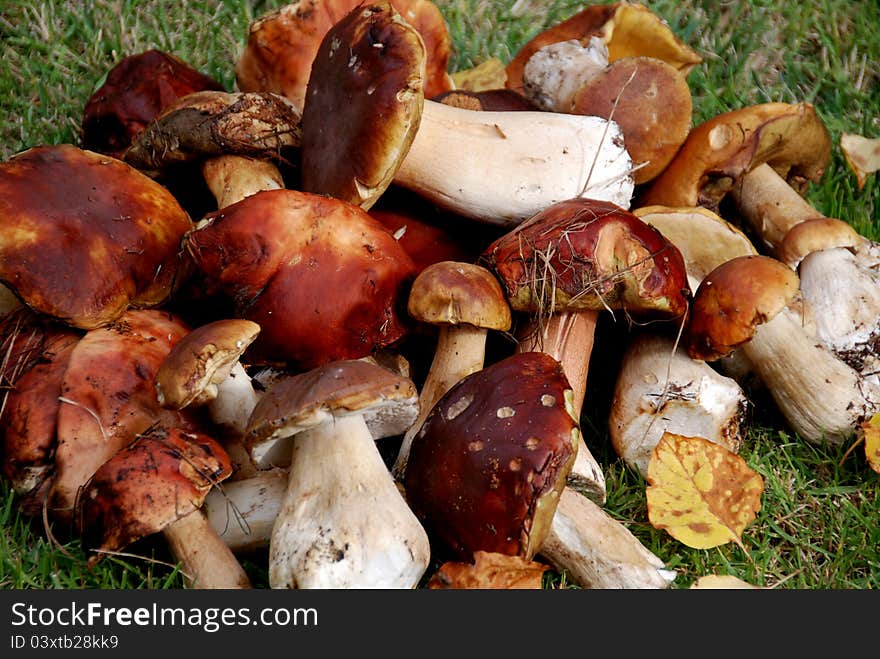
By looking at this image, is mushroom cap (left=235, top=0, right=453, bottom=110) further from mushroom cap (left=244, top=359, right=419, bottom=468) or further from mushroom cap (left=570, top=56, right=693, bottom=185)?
mushroom cap (left=244, top=359, right=419, bottom=468)

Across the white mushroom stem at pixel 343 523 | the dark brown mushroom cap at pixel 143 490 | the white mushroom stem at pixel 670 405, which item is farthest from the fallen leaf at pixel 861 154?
the dark brown mushroom cap at pixel 143 490

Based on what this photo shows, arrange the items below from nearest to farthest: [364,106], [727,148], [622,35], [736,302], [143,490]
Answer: [143,490] < [736,302] < [364,106] < [727,148] < [622,35]

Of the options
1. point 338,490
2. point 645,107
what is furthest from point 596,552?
point 645,107

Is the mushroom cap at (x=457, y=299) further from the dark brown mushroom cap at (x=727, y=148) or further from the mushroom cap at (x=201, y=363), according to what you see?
the dark brown mushroom cap at (x=727, y=148)

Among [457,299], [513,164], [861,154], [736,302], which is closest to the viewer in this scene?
[457,299]

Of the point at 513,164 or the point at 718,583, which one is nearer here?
the point at 718,583

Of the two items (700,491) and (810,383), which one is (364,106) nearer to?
(700,491)

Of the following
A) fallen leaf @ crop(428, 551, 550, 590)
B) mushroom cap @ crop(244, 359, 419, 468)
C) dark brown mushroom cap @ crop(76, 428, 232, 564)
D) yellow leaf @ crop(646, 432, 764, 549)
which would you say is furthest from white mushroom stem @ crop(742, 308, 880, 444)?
dark brown mushroom cap @ crop(76, 428, 232, 564)
